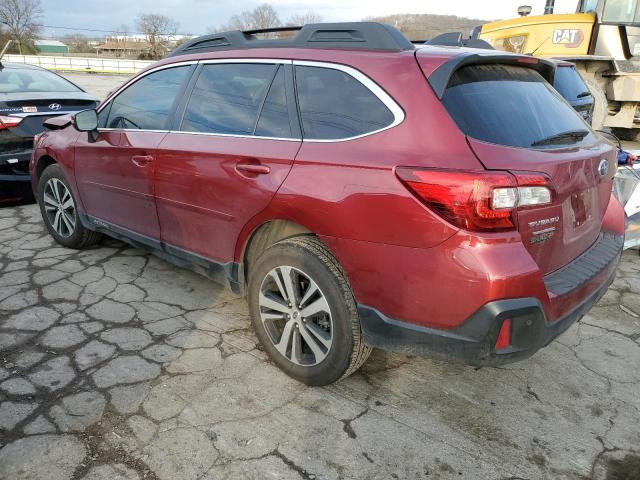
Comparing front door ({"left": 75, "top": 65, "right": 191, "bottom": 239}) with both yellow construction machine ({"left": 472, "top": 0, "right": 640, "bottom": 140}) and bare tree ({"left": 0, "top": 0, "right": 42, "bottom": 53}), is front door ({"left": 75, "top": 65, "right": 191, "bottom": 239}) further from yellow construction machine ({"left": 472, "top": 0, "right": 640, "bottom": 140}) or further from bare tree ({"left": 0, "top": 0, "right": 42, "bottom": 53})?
bare tree ({"left": 0, "top": 0, "right": 42, "bottom": 53})

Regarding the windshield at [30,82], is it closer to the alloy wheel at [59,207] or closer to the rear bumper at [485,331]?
the alloy wheel at [59,207]

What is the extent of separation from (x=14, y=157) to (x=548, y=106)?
534 cm

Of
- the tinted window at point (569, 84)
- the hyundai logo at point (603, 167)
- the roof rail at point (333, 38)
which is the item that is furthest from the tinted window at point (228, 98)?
the tinted window at point (569, 84)

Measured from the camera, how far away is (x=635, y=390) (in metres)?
2.69

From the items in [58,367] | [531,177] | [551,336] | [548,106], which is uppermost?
[548,106]

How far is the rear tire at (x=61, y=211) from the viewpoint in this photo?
4273mm

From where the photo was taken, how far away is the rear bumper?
1.96 m

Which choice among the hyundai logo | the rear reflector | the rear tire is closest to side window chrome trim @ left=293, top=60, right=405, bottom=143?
the rear reflector

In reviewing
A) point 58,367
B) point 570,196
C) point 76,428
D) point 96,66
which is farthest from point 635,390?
point 96,66

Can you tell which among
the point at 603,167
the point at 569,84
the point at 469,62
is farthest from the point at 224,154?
the point at 569,84

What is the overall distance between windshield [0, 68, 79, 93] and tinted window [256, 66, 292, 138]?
4.74 metres

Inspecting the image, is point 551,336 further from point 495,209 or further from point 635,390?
point 635,390

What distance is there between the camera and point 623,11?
28.0 feet

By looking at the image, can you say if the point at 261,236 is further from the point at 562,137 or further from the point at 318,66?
the point at 562,137
